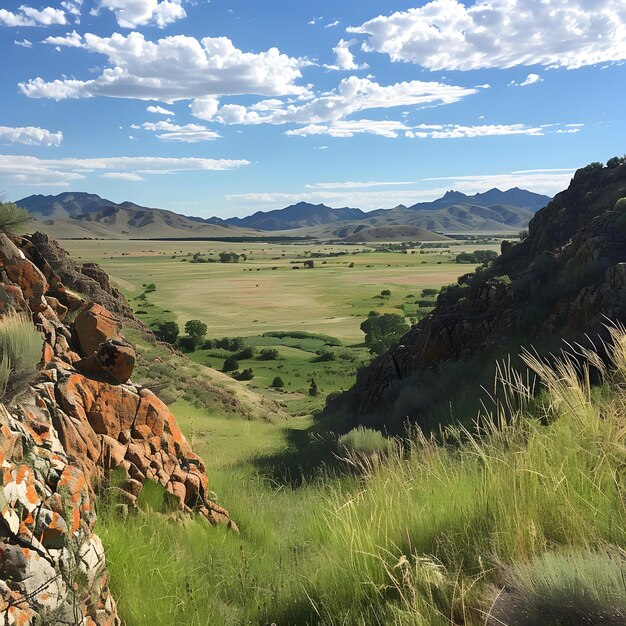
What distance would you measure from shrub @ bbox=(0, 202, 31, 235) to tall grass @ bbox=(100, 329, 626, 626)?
7572 mm

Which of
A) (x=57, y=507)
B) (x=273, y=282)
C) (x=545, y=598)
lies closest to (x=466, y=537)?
(x=545, y=598)

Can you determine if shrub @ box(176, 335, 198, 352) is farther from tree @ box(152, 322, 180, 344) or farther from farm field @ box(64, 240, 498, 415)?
farm field @ box(64, 240, 498, 415)

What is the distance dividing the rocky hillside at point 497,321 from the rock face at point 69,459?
880 cm

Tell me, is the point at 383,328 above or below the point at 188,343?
above

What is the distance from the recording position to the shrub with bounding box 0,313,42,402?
5.17 m

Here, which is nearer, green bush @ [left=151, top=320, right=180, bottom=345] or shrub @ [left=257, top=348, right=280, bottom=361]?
shrub @ [left=257, top=348, right=280, bottom=361]

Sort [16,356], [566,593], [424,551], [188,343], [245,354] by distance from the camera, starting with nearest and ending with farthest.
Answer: [566,593] → [424,551] → [16,356] → [245,354] → [188,343]

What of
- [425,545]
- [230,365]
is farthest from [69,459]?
[230,365]

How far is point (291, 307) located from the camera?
281 ft

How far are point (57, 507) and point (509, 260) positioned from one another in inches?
1128

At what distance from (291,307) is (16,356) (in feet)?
262

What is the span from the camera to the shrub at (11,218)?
10.7 meters

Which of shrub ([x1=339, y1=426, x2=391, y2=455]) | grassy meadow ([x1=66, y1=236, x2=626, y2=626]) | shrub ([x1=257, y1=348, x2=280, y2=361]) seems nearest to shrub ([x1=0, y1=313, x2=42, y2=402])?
grassy meadow ([x1=66, y1=236, x2=626, y2=626])

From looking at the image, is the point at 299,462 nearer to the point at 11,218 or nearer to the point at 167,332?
the point at 11,218
